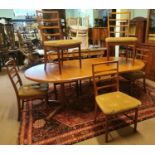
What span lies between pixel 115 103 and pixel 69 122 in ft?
2.55

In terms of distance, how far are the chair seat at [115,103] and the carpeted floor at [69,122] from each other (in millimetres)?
402

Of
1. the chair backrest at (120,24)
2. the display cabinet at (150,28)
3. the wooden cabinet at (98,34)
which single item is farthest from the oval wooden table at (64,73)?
the wooden cabinet at (98,34)

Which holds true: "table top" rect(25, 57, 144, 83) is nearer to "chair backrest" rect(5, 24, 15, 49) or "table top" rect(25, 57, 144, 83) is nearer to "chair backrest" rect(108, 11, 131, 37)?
"chair backrest" rect(108, 11, 131, 37)

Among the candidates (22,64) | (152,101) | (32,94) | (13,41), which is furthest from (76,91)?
(13,41)

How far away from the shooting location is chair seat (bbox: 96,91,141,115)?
1.95 metres

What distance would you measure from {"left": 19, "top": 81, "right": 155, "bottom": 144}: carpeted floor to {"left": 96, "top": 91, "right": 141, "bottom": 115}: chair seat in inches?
15.8

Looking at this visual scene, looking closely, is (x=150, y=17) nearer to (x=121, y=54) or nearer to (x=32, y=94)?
(x=121, y=54)

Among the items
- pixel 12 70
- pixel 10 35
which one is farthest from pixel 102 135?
pixel 10 35

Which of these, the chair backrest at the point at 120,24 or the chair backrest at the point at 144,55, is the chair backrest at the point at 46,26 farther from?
the chair backrest at the point at 144,55

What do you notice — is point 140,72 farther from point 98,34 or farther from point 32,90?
point 98,34

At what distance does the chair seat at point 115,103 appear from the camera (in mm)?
1948

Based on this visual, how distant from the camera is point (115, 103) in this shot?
2.06 m

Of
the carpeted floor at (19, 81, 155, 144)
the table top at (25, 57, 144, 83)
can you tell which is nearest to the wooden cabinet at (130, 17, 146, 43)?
the table top at (25, 57, 144, 83)
